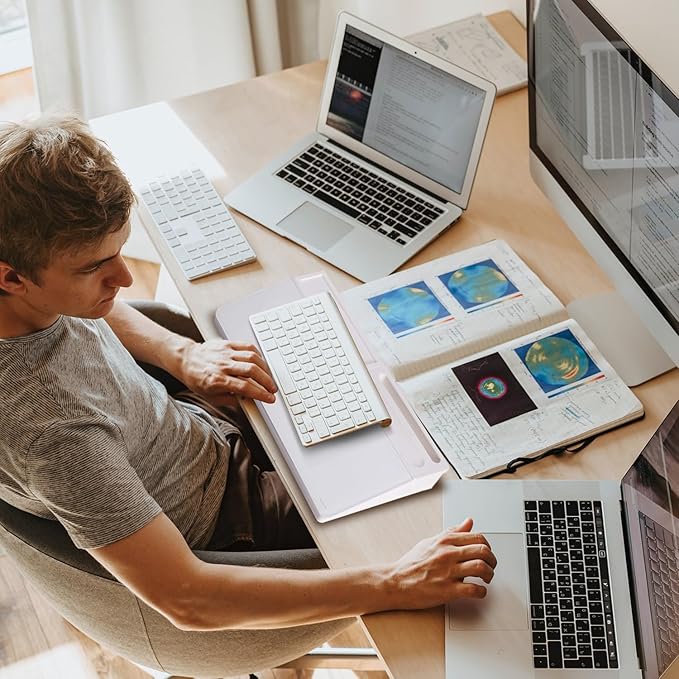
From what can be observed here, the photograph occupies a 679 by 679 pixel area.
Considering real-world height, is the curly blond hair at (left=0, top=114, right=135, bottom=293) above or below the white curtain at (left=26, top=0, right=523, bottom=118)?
above

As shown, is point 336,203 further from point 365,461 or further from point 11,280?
point 11,280

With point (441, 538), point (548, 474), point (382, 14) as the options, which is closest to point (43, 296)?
point (441, 538)

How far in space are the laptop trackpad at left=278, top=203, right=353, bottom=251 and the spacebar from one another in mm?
20

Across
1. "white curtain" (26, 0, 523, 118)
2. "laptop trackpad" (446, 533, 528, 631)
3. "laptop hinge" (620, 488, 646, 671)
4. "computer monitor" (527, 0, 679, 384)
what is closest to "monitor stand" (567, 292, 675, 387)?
"computer monitor" (527, 0, 679, 384)

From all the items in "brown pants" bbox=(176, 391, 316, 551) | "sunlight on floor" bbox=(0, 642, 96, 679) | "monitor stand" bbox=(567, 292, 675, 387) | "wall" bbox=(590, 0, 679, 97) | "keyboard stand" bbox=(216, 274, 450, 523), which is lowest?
"sunlight on floor" bbox=(0, 642, 96, 679)

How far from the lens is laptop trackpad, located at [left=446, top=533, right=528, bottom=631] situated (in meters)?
1.15

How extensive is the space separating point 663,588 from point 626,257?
47cm

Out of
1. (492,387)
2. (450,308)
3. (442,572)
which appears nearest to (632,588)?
(442,572)

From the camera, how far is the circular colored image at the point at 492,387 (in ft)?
4.51

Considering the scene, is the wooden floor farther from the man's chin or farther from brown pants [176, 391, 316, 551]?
the man's chin

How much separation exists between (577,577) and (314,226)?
733 mm

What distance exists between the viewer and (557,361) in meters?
1.40

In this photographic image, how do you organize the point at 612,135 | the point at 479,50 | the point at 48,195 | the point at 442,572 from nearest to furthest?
the point at 48,195
the point at 442,572
the point at 612,135
the point at 479,50

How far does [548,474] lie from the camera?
4.25 ft
